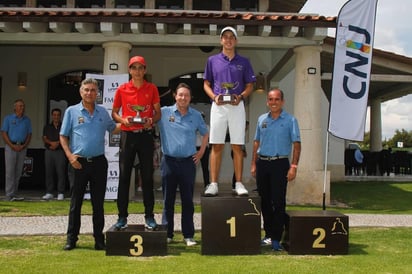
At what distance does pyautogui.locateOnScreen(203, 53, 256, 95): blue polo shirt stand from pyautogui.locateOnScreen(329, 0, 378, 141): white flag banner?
2.52 metres

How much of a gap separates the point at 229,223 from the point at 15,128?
6022 millimetres

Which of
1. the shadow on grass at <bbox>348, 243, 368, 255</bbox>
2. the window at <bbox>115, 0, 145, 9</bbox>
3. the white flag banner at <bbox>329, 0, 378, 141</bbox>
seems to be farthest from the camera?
the window at <bbox>115, 0, 145, 9</bbox>

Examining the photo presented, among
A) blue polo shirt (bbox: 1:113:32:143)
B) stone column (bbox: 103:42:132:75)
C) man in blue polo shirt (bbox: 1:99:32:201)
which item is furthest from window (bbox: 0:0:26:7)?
blue polo shirt (bbox: 1:113:32:143)

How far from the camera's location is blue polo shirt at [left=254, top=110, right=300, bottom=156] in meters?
5.68

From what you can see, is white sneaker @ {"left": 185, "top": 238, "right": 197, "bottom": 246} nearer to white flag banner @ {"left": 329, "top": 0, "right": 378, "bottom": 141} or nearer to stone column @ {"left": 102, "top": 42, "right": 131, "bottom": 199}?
white flag banner @ {"left": 329, "top": 0, "right": 378, "bottom": 141}

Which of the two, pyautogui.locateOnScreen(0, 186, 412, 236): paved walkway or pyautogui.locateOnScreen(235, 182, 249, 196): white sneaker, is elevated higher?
pyautogui.locateOnScreen(235, 182, 249, 196): white sneaker

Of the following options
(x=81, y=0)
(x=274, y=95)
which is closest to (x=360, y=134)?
(x=274, y=95)

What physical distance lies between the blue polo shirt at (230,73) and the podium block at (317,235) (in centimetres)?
164

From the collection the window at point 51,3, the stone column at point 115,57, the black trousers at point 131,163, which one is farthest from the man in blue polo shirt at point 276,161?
the window at point 51,3

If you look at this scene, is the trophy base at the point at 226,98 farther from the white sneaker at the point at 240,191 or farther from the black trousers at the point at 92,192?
the black trousers at the point at 92,192

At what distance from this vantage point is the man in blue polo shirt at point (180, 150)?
5598 mm

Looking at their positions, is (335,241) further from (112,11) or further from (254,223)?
(112,11)

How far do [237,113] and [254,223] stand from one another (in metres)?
1.28

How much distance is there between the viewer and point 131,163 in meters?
5.58
